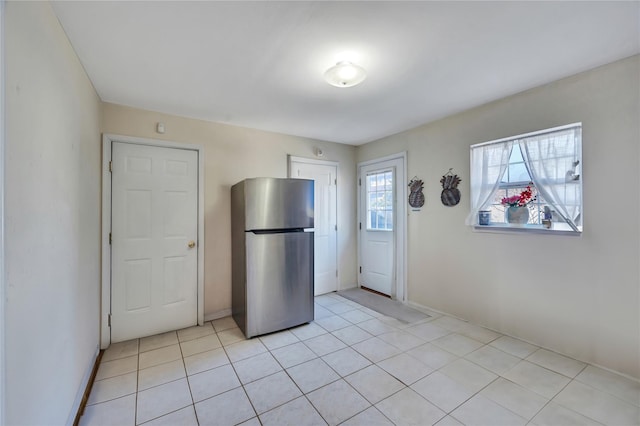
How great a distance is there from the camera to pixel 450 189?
3064 mm

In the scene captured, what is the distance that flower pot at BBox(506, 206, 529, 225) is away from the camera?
2486mm

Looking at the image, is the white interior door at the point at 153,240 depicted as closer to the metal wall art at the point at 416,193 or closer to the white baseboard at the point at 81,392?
the white baseboard at the point at 81,392

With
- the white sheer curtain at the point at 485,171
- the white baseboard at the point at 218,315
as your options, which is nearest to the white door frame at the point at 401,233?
the white sheer curtain at the point at 485,171

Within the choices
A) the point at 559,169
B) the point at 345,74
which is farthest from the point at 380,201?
the point at 345,74

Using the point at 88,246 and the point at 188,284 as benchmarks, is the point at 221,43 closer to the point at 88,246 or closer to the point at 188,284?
the point at 88,246

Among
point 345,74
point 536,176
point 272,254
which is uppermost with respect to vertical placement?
point 345,74

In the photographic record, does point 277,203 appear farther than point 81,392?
Yes

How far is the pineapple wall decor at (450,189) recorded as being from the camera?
3012mm

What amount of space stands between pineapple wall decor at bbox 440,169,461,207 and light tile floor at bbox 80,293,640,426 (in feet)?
4.57

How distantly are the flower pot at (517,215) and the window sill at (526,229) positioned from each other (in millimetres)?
46

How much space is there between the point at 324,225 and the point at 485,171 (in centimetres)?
219

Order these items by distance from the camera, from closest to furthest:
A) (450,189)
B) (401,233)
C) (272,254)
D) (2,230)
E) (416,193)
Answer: (2,230), (272,254), (450,189), (416,193), (401,233)

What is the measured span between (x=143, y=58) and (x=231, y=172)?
4.87 ft

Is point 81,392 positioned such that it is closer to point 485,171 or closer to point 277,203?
point 277,203
